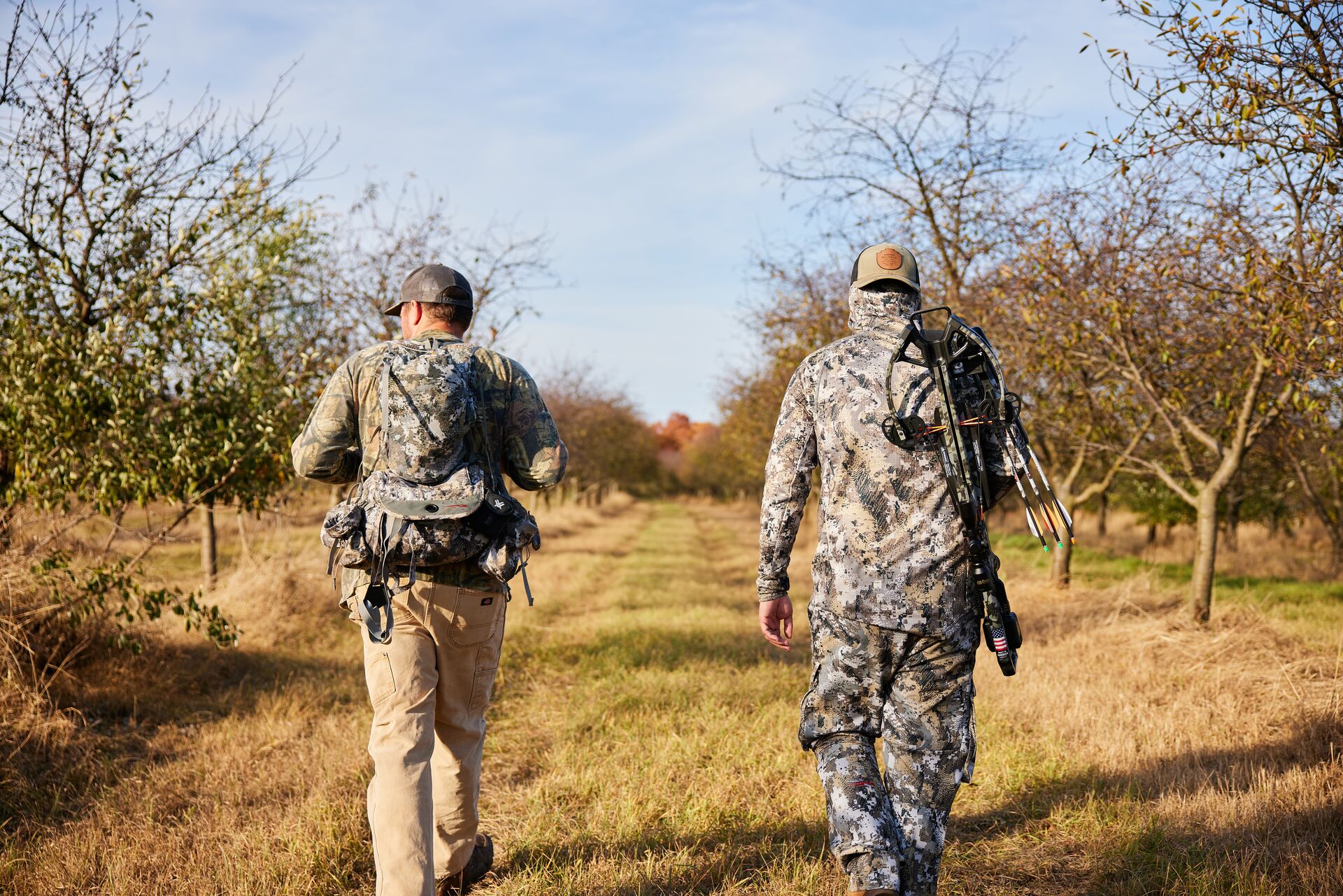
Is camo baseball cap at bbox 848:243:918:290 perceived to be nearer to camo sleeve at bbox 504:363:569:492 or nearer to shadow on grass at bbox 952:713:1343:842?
camo sleeve at bbox 504:363:569:492

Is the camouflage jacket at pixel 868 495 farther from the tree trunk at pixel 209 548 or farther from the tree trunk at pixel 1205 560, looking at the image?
the tree trunk at pixel 209 548

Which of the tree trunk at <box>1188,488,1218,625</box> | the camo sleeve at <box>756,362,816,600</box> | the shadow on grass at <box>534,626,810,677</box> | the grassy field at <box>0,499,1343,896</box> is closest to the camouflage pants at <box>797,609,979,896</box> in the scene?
the camo sleeve at <box>756,362,816,600</box>

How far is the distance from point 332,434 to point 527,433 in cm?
72

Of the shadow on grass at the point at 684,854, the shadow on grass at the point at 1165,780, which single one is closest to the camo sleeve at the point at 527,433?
the shadow on grass at the point at 684,854

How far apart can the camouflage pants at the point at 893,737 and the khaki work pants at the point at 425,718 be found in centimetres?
126

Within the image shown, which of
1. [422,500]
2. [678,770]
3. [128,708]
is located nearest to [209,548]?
[128,708]

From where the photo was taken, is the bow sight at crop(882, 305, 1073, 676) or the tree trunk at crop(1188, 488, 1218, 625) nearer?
the bow sight at crop(882, 305, 1073, 676)

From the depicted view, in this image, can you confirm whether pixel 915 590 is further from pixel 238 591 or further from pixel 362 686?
pixel 238 591

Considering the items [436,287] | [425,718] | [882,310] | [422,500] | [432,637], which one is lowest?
[425,718]

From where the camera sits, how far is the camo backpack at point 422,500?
3.28 metres

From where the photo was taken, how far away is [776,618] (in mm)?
3551

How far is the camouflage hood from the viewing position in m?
3.53

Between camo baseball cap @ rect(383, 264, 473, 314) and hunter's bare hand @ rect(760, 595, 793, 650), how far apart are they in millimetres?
1610

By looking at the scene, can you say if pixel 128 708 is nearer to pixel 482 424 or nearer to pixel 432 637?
pixel 432 637
